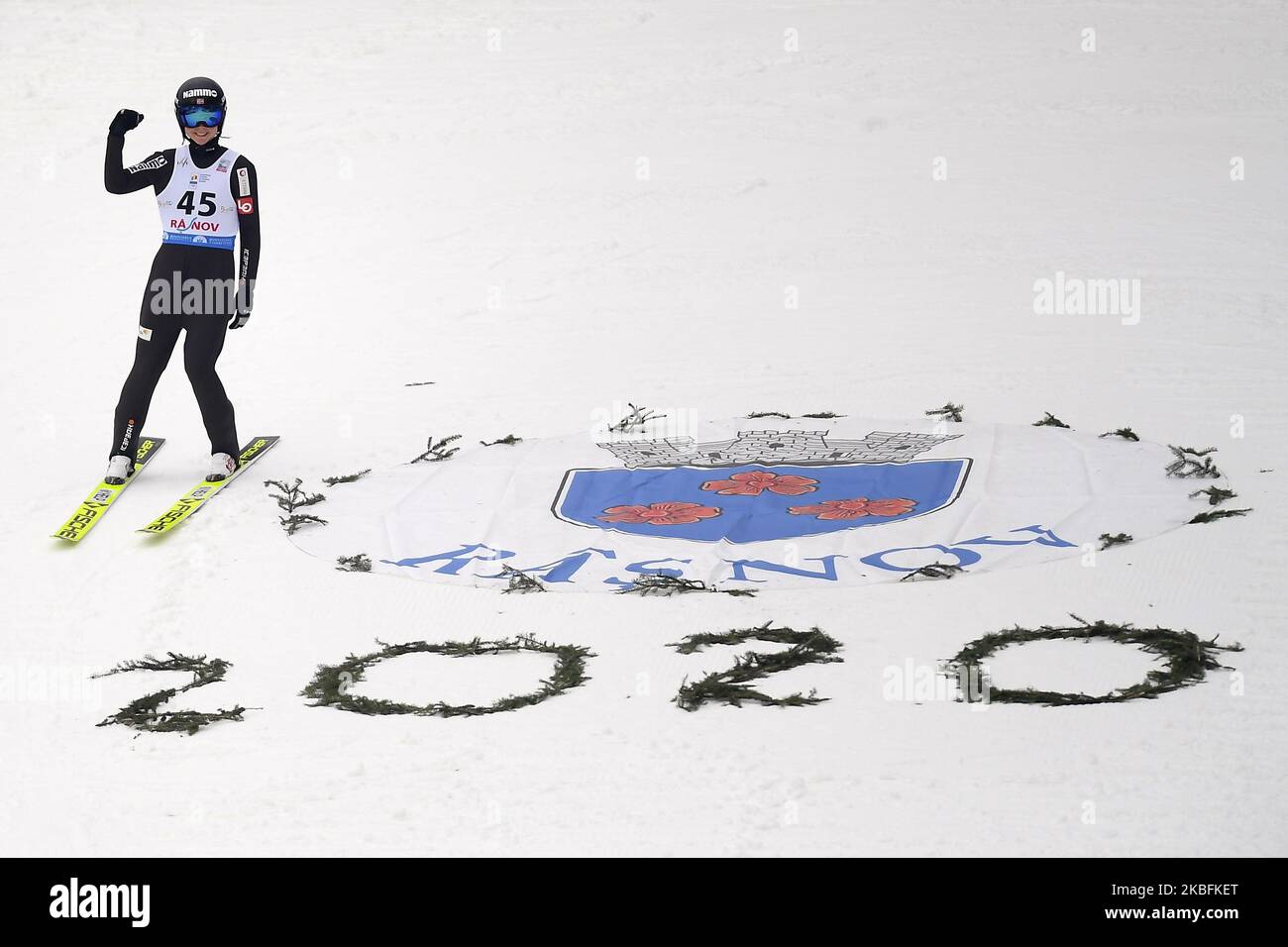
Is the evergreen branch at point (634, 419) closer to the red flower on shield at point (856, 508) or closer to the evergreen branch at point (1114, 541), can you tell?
the red flower on shield at point (856, 508)

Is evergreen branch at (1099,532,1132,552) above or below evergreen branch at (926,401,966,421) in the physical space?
below

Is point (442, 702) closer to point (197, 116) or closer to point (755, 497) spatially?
point (755, 497)

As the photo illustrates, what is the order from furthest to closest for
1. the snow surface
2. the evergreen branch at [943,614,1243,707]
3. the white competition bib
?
the white competition bib → the evergreen branch at [943,614,1243,707] → the snow surface

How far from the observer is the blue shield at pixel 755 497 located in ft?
19.1

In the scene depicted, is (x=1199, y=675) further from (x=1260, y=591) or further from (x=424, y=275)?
(x=424, y=275)

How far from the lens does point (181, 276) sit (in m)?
6.80

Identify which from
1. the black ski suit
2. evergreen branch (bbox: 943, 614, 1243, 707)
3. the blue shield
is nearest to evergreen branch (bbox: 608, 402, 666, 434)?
the blue shield

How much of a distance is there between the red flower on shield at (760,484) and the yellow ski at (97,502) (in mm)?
2814

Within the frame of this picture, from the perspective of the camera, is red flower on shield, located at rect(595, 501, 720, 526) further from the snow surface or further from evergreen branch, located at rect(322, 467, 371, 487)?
evergreen branch, located at rect(322, 467, 371, 487)

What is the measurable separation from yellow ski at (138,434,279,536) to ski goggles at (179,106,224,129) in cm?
168

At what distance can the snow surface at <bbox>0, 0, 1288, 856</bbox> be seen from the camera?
3.69 m

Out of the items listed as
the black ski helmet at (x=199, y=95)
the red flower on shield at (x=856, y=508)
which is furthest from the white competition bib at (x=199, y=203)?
the red flower on shield at (x=856, y=508)

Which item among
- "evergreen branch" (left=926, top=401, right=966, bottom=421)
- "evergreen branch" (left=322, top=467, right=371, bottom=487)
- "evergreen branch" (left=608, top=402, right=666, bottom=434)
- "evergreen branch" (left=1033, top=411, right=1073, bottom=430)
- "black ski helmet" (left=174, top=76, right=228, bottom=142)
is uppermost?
"black ski helmet" (left=174, top=76, right=228, bottom=142)

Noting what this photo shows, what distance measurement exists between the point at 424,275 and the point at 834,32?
676 cm
